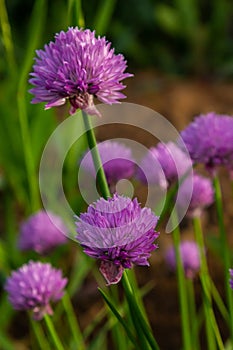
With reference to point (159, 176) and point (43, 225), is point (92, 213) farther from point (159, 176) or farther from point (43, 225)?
point (43, 225)

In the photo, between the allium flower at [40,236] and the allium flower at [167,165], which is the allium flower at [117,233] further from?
the allium flower at [40,236]

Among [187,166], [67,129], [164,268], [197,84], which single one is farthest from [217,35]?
[187,166]

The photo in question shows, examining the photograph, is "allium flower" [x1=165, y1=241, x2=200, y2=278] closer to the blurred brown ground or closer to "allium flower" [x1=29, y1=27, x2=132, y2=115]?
the blurred brown ground

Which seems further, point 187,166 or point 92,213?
point 187,166

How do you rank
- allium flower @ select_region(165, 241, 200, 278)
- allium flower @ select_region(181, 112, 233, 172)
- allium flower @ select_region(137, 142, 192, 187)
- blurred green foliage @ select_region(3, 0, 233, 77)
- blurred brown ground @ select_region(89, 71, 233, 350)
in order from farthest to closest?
blurred green foliage @ select_region(3, 0, 233, 77), blurred brown ground @ select_region(89, 71, 233, 350), allium flower @ select_region(165, 241, 200, 278), allium flower @ select_region(137, 142, 192, 187), allium flower @ select_region(181, 112, 233, 172)

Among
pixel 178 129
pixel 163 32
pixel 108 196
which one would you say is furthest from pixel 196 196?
pixel 163 32

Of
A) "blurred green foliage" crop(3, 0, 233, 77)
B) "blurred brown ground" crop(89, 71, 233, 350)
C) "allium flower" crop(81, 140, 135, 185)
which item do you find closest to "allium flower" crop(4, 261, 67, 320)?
"allium flower" crop(81, 140, 135, 185)
